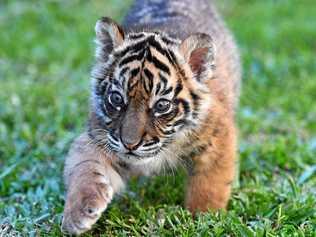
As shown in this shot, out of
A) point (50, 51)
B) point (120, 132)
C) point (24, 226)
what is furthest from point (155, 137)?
point (50, 51)

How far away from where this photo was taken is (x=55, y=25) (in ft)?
Result: 35.0

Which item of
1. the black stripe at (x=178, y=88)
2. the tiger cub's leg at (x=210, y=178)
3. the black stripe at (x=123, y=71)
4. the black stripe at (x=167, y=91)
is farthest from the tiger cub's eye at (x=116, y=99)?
the tiger cub's leg at (x=210, y=178)

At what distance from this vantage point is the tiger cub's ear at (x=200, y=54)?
16.5ft

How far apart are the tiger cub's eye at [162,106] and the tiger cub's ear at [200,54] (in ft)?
1.35

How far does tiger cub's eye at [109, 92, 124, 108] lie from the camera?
4.77 m

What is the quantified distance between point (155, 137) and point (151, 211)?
72cm

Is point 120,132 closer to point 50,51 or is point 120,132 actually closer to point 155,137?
point 155,137

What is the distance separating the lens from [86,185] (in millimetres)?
4738

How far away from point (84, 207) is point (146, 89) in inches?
32.5

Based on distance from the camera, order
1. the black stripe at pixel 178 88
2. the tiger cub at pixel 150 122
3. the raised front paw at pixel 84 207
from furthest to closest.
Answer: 1. the black stripe at pixel 178 88
2. the tiger cub at pixel 150 122
3. the raised front paw at pixel 84 207

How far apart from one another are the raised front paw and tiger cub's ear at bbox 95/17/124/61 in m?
1.00

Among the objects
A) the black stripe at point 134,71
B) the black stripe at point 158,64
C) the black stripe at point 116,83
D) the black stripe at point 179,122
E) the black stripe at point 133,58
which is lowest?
the black stripe at point 179,122

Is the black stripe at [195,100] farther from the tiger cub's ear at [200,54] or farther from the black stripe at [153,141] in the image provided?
the black stripe at [153,141]

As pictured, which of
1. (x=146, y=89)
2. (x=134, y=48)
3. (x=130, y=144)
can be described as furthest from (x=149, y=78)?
(x=130, y=144)
